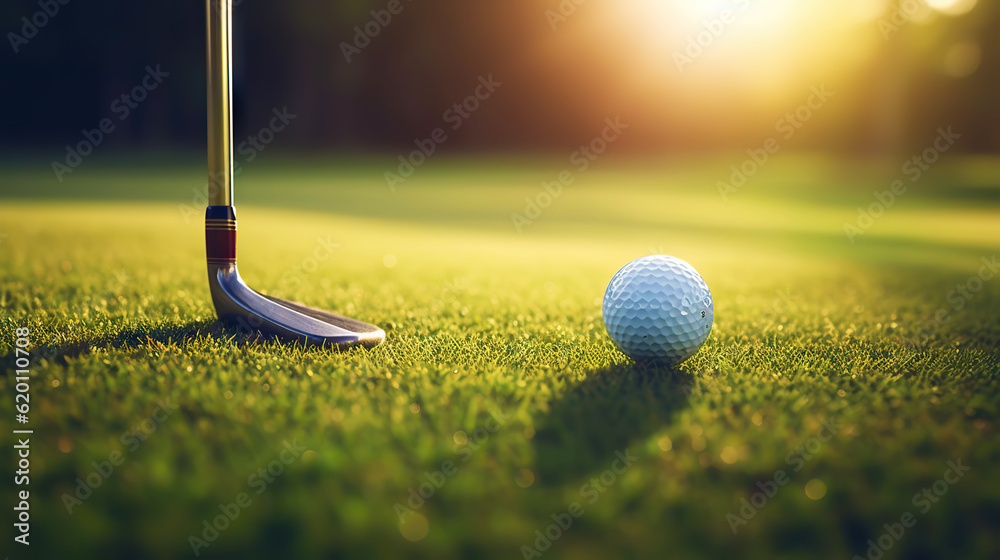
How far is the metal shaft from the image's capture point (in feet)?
10.5

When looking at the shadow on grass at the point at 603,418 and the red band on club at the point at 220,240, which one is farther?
the red band on club at the point at 220,240

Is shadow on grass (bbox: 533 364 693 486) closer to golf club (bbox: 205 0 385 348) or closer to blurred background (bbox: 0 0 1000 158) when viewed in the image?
golf club (bbox: 205 0 385 348)

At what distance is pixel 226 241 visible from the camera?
3367mm

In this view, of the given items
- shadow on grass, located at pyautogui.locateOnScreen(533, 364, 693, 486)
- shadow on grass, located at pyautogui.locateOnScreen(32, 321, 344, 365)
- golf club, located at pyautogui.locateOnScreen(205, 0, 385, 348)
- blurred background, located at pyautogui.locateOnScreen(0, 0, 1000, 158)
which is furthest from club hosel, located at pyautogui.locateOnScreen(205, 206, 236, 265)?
blurred background, located at pyautogui.locateOnScreen(0, 0, 1000, 158)

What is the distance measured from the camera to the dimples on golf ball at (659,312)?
3.22 meters

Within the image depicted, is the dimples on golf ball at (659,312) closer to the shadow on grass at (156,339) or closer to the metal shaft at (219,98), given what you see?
the shadow on grass at (156,339)

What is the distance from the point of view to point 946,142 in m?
31.8

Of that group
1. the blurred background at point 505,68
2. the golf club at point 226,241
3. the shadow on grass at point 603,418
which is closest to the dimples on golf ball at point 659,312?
the shadow on grass at point 603,418

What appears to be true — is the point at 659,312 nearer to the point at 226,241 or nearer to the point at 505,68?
the point at 226,241

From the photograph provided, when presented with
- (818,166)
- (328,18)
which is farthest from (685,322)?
(818,166)

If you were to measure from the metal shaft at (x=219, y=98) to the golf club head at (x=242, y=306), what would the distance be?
131 millimetres

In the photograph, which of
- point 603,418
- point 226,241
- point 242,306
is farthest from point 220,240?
point 603,418

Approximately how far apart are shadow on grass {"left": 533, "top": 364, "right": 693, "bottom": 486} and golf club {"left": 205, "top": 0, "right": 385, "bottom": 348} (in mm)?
1274

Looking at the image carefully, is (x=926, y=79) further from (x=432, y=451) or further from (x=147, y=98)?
(x=432, y=451)
